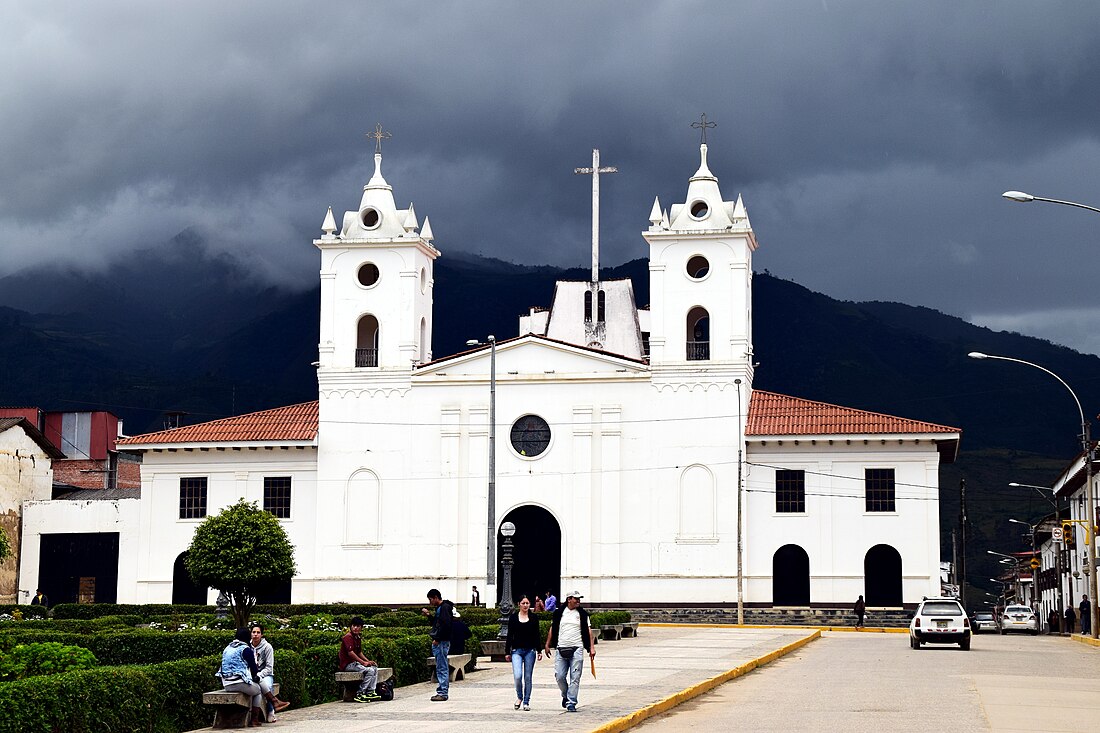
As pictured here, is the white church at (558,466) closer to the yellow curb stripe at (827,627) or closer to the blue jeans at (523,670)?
the yellow curb stripe at (827,627)

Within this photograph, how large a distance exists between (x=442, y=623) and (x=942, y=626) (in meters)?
18.3

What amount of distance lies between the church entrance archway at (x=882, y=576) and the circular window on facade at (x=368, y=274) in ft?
73.8

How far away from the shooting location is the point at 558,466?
57.5m

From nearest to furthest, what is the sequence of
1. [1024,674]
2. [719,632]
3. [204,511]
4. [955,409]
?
[1024,674] < [719,632] < [204,511] < [955,409]

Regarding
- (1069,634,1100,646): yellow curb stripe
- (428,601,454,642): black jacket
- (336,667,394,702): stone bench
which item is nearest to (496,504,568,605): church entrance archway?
(1069,634,1100,646): yellow curb stripe

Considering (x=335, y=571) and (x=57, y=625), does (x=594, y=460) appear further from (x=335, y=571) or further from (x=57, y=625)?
(x=57, y=625)

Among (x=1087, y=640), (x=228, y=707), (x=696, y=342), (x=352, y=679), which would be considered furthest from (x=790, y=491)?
(x=228, y=707)

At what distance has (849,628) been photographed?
52438 mm

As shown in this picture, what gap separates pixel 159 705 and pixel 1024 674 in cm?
1674

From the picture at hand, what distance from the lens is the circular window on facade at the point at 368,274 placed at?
200ft

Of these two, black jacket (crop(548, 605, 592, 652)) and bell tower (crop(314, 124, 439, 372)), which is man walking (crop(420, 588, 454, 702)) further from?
bell tower (crop(314, 124, 439, 372))

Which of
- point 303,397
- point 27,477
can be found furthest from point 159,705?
point 303,397

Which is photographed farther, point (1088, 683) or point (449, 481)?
point (449, 481)

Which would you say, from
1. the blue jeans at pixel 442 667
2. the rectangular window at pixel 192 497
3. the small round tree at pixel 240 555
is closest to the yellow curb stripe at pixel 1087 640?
the small round tree at pixel 240 555
